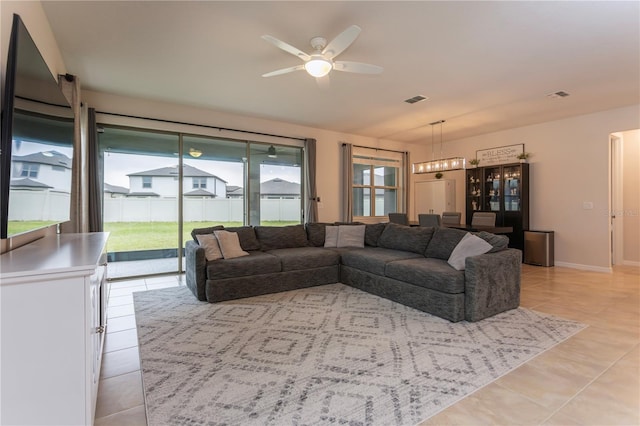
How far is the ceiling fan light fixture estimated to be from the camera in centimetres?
285

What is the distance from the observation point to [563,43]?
3.01m

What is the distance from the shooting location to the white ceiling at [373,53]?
8.46ft

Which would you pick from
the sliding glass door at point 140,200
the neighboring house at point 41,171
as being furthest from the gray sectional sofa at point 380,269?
the neighboring house at point 41,171

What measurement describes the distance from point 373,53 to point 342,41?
84 centimetres

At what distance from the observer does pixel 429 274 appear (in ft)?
10.6

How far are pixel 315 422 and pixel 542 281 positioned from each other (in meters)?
4.58

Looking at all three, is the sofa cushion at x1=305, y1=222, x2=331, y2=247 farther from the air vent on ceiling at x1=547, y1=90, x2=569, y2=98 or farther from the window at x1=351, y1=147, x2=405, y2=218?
the air vent on ceiling at x1=547, y1=90, x2=569, y2=98

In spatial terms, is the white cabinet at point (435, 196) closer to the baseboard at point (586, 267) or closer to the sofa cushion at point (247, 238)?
the baseboard at point (586, 267)

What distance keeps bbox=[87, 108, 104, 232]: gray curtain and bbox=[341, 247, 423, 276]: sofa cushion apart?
3501mm

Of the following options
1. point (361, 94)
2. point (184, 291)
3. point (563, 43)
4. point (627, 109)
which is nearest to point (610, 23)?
point (563, 43)

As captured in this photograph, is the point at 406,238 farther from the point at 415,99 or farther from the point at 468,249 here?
the point at 415,99

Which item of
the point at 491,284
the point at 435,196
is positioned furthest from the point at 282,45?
the point at 435,196

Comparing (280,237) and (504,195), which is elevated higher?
(504,195)

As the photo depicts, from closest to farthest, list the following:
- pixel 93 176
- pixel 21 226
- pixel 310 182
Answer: pixel 21 226
pixel 93 176
pixel 310 182
